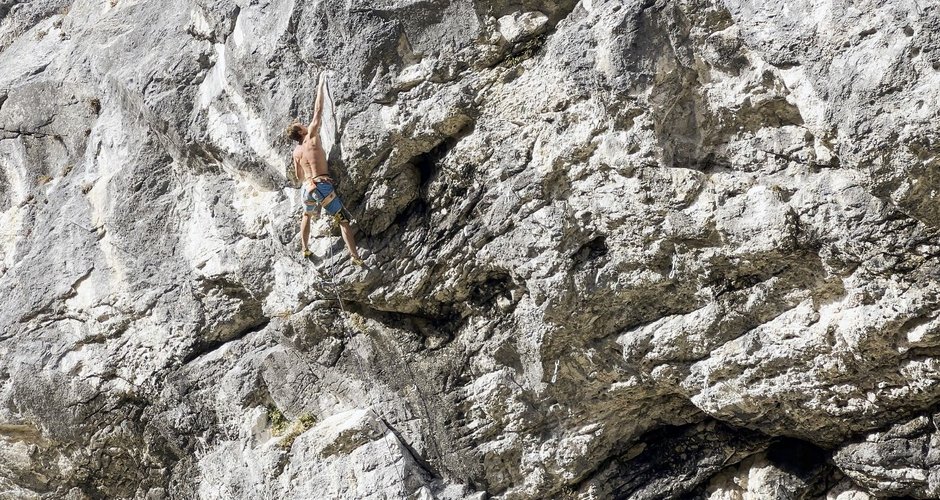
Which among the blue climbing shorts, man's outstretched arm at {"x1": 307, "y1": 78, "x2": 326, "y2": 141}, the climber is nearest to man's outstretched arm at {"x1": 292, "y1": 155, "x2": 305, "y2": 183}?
the climber

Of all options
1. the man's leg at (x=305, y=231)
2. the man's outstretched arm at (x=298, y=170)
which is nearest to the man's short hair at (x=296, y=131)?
the man's outstretched arm at (x=298, y=170)

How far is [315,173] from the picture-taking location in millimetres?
9844

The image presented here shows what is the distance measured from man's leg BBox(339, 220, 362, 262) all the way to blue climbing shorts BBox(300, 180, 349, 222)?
10 centimetres

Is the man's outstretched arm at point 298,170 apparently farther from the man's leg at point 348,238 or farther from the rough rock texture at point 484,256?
the man's leg at point 348,238

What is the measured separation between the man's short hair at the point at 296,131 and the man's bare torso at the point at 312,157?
3.8 inches

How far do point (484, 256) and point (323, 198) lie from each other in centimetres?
177

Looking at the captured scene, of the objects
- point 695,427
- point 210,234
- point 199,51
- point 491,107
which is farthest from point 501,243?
point 199,51

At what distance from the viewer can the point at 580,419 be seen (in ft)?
34.2

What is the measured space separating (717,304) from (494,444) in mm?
3035

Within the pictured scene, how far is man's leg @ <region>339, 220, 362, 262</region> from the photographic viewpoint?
10.2m

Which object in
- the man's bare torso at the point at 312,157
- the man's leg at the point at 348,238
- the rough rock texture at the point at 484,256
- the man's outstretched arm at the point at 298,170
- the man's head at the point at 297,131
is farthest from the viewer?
the man's leg at the point at 348,238

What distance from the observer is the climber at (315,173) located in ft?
32.3

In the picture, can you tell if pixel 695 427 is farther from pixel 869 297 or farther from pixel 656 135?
pixel 656 135

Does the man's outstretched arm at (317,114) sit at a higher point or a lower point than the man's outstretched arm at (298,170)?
higher
